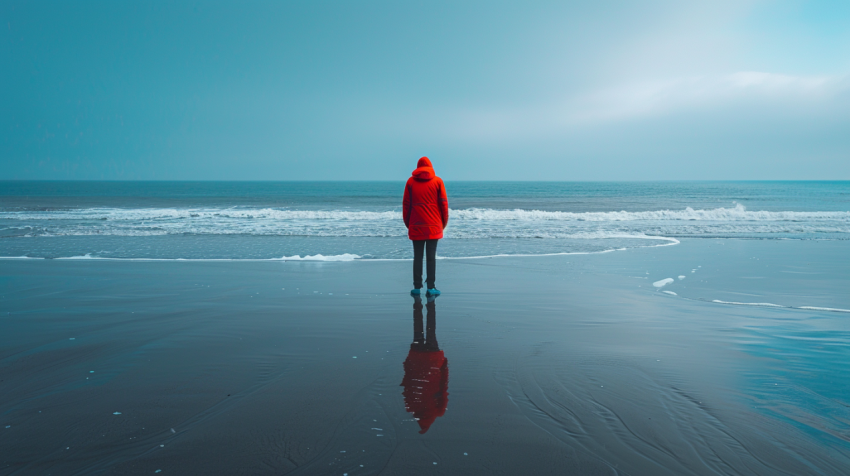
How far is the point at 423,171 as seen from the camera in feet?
20.6

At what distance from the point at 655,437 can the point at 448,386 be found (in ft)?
4.34

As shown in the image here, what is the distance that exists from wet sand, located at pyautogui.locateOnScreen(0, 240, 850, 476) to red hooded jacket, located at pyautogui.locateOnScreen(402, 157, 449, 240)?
973mm

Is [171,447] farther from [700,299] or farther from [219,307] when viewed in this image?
[700,299]

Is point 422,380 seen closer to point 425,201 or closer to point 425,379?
point 425,379

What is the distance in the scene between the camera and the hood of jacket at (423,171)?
6.27 meters

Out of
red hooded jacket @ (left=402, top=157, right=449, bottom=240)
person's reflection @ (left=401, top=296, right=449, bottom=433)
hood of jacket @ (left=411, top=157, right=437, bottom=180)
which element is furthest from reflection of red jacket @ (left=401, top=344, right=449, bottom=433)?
hood of jacket @ (left=411, top=157, right=437, bottom=180)

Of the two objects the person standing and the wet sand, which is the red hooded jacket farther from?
the wet sand

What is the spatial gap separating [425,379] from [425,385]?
0.38 ft

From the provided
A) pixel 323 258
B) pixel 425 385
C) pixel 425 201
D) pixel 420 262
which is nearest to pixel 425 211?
pixel 425 201

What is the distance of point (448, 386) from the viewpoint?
323cm

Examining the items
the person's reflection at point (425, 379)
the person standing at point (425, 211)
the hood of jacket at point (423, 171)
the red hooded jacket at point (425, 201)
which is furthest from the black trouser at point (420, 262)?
the person's reflection at point (425, 379)

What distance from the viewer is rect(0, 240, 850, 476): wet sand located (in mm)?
2334

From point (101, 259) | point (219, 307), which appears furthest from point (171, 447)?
point (101, 259)

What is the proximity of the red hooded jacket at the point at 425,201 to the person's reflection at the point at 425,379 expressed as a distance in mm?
1926
